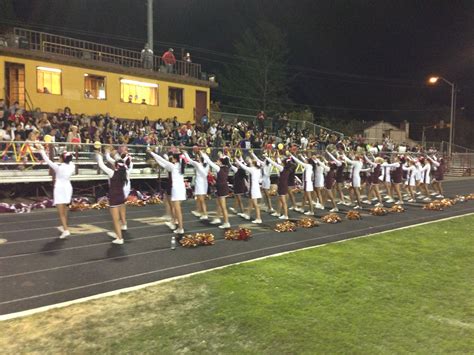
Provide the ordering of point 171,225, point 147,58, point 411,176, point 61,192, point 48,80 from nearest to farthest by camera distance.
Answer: point 61,192
point 171,225
point 411,176
point 48,80
point 147,58

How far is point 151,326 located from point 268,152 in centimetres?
1138

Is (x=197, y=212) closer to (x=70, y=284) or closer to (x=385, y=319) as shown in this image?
(x=70, y=284)

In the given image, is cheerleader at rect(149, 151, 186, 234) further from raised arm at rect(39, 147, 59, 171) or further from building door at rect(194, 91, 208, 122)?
building door at rect(194, 91, 208, 122)

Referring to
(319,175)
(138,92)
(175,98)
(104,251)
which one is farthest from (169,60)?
(104,251)

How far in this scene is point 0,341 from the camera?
15.3 ft

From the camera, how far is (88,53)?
23406 mm

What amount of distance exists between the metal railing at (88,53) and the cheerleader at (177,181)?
44.8 feet

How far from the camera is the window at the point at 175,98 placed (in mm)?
27641

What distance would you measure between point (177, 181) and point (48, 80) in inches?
558

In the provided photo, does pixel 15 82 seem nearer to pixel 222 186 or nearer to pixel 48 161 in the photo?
pixel 48 161

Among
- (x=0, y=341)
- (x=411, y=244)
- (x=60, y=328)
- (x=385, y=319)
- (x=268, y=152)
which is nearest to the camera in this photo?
(x=0, y=341)

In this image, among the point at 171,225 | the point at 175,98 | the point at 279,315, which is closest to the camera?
the point at 279,315

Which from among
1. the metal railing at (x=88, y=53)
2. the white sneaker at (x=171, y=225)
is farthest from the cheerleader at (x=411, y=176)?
the metal railing at (x=88, y=53)

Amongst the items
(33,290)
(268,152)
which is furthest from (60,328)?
(268,152)
